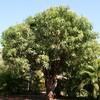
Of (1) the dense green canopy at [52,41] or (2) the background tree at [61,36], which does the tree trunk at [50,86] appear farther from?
(1) the dense green canopy at [52,41]

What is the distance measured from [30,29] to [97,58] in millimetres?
7628

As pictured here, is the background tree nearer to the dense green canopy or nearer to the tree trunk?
the dense green canopy

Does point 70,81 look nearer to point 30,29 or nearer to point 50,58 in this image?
point 50,58

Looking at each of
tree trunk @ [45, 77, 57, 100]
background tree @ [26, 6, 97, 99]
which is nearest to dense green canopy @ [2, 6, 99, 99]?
background tree @ [26, 6, 97, 99]

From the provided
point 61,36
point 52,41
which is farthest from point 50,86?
point 61,36

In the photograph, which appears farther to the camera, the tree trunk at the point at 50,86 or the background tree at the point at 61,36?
the tree trunk at the point at 50,86

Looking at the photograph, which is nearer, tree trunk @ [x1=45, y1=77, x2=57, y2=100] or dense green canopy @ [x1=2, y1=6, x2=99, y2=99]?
dense green canopy @ [x1=2, y1=6, x2=99, y2=99]

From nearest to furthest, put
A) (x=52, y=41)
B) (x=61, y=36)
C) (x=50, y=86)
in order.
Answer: (x=52, y=41) → (x=61, y=36) → (x=50, y=86)

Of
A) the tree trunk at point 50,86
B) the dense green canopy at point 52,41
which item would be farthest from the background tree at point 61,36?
the tree trunk at point 50,86

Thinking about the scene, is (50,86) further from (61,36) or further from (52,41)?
(61,36)

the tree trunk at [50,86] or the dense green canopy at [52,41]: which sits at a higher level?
the dense green canopy at [52,41]

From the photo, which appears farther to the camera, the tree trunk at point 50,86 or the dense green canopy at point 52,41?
the tree trunk at point 50,86

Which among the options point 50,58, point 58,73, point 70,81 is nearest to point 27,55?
point 50,58

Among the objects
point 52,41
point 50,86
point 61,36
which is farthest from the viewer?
point 50,86
